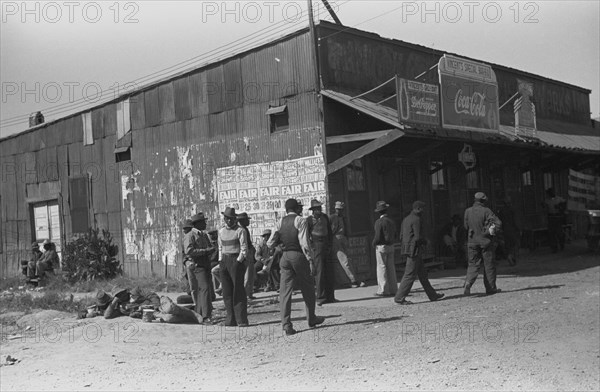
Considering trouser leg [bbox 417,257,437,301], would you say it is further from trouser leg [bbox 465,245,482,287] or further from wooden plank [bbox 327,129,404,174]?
wooden plank [bbox 327,129,404,174]

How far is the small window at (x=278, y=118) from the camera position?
49.2ft

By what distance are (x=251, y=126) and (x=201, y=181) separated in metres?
2.16

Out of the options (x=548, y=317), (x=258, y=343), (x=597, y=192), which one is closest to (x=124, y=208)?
(x=258, y=343)

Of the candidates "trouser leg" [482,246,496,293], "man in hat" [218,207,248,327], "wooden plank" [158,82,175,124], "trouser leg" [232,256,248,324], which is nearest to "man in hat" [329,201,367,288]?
"trouser leg" [482,246,496,293]

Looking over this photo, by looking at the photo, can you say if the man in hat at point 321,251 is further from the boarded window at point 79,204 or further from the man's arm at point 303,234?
the boarded window at point 79,204

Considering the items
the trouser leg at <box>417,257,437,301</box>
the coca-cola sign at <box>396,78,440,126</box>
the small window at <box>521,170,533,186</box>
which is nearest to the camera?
the trouser leg at <box>417,257,437,301</box>

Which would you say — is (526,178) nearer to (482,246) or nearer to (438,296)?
(482,246)

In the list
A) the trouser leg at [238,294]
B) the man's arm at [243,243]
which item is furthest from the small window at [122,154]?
the trouser leg at [238,294]

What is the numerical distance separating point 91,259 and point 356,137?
939 centimetres

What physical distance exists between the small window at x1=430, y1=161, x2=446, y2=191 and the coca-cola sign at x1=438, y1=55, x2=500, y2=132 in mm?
1905

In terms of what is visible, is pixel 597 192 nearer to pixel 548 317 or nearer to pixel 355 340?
pixel 548 317

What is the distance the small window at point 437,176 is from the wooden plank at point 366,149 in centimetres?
459

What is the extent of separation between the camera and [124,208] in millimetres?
18953

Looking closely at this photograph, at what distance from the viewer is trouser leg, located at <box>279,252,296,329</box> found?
914 cm
